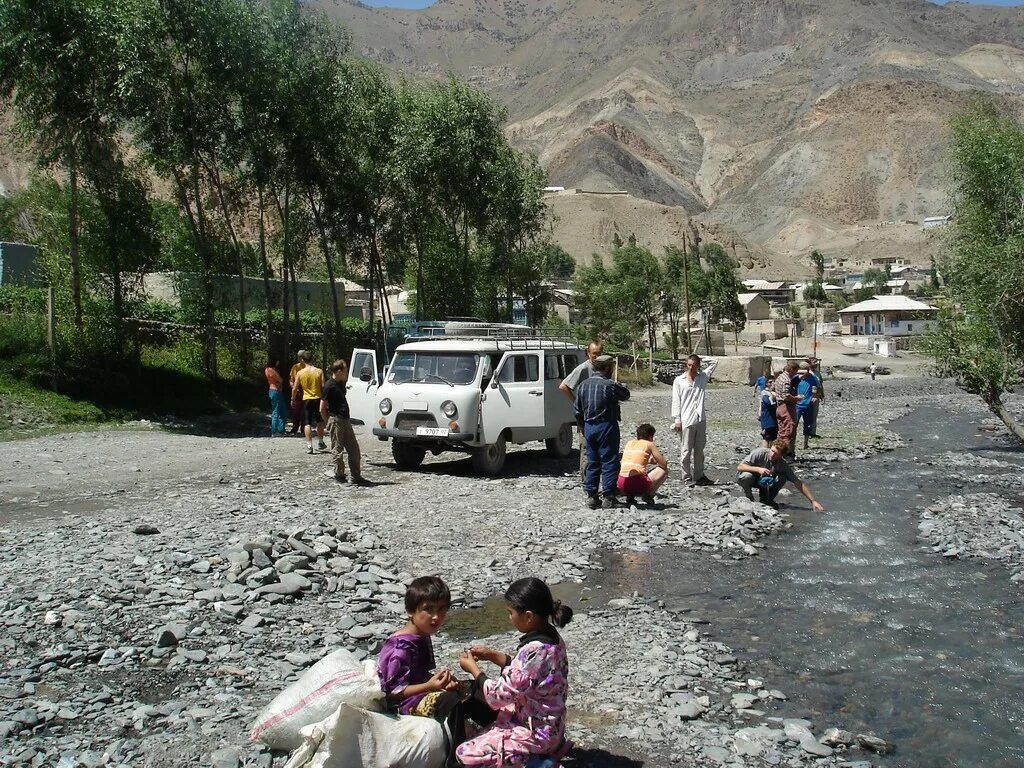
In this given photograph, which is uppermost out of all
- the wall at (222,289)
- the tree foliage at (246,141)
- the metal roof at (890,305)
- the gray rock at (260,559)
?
the tree foliage at (246,141)

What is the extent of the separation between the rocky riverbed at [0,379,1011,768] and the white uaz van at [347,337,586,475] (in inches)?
29.3

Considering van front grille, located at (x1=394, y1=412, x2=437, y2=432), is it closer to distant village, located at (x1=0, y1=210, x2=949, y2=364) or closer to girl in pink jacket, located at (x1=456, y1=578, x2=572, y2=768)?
girl in pink jacket, located at (x1=456, y1=578, x2=572, y2=768)

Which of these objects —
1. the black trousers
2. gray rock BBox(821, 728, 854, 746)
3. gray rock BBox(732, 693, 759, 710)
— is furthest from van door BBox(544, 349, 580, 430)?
the black trousers

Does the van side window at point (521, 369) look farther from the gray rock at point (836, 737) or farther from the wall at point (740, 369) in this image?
the wall at point (740, 369)

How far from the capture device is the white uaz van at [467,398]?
1630cm

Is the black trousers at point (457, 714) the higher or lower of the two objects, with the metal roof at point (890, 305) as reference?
lower

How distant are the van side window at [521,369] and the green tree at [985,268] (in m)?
12.8

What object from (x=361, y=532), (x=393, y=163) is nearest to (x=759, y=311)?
(x=393, y=163)

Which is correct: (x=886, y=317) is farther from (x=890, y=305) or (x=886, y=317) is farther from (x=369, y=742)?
(x=369, y=742)

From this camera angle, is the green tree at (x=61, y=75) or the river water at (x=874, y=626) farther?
the green tree at (x=61, y=75)

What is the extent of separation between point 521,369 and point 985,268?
1424cm

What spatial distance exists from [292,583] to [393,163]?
2818 centimetres

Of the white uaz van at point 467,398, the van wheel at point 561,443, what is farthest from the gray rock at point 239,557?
the van wheel at point 561,443

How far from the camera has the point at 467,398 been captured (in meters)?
16.2
